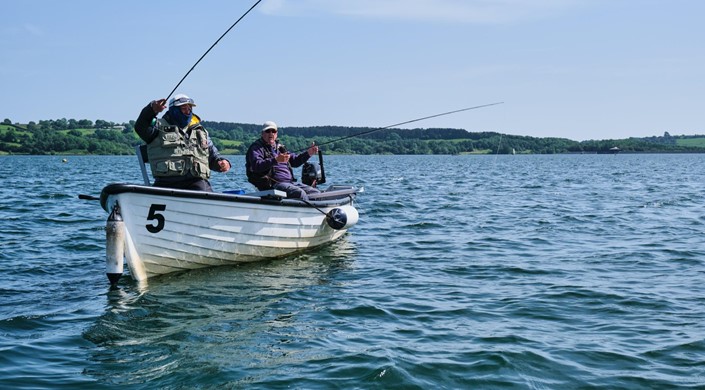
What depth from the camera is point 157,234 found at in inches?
384

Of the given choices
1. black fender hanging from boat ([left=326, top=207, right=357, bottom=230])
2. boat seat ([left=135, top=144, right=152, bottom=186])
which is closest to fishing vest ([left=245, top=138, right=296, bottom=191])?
black fender hanging from boat ([left=326, top=207, right=357, bottom=230])

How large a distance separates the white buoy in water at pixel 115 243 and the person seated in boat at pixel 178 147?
991 millimetres

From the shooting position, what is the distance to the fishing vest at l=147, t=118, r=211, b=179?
9.92m

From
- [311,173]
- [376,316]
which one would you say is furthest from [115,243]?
[311,173]

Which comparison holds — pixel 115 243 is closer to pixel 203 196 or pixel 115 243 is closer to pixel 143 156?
pixel 203 196

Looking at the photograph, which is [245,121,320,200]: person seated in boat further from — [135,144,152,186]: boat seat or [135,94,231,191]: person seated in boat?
[135,144,152,186]: boat seat

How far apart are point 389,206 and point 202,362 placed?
16.3 m

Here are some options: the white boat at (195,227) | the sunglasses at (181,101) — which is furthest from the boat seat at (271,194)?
the sunglasses at (181,101)

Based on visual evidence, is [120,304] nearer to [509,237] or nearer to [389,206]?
[509,237]

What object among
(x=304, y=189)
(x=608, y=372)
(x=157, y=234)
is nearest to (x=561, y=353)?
(x=608, y=372)

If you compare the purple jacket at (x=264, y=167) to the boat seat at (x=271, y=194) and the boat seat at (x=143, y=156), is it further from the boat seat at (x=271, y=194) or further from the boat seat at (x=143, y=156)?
the boat seat at (x=143, y=156)

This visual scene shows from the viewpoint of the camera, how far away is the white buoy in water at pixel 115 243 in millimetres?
9234

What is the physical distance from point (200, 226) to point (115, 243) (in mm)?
1324

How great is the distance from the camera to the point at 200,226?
33.6 ft
